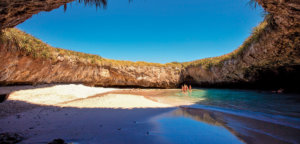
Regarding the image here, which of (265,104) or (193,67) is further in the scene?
(193,67)

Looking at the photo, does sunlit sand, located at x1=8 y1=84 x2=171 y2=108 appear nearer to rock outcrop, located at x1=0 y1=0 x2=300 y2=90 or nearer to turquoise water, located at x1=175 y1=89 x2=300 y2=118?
rock outcrop, located at x1=0 y1=0 x2=300 y2=90

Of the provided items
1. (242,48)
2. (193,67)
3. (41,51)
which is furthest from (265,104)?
(41,51)

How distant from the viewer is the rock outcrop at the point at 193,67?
3084 mm

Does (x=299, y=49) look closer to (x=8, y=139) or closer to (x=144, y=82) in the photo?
(x=8, y=139)

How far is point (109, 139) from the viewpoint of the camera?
2215 mm

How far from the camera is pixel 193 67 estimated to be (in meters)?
18.4

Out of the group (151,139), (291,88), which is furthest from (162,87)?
(151,139)

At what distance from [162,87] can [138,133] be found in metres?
18.6

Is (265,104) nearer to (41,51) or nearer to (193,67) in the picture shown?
(193,67)

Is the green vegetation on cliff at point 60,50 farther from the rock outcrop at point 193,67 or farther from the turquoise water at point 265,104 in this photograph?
the turquoise water at point 265,104

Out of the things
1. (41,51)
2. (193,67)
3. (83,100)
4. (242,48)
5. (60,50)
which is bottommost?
(83,100)

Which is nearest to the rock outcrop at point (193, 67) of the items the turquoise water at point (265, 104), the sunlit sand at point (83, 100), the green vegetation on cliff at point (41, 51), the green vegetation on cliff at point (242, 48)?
the green vegetation on cliff at point (242, 48)

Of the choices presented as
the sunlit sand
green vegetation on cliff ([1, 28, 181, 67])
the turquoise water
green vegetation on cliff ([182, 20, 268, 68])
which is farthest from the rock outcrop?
the turquoise water

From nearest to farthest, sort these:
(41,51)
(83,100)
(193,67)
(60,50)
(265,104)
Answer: (265,104)
(83,100)
(41,51)
(60,50)
(193,67)
